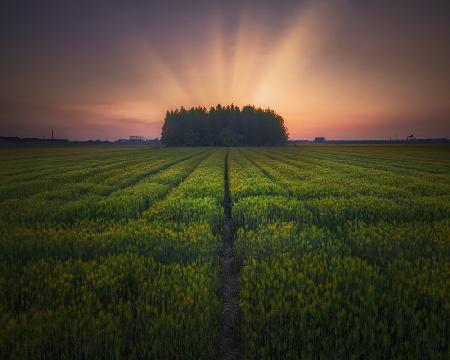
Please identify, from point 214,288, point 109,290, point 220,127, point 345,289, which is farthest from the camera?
point 220,127

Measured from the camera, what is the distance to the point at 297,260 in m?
5.33

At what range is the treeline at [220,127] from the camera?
435ft

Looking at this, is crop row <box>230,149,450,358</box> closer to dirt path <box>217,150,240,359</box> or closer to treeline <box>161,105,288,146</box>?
dirt path <box>217,150,240,359</box>

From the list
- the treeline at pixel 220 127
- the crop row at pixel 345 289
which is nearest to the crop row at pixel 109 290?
the crop row at pixel 345 289

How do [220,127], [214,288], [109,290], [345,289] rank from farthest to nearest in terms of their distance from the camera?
[220,127] < [214,288] < [109,290] < [345,289]

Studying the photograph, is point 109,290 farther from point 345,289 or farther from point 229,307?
point 345,289

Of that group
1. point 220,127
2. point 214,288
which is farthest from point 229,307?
point 220,127

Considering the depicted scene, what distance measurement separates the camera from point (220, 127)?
5448 inches

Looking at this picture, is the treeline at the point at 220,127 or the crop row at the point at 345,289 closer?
the crop row at the point at 345,289

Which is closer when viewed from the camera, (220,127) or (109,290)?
(109,290)

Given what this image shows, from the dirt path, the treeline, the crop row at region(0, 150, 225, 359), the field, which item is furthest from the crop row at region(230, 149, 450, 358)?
the treeline

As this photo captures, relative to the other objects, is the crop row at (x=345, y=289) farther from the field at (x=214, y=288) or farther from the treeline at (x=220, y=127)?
the treeline at (x=220, y=127)

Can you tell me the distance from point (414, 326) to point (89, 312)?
163 inches

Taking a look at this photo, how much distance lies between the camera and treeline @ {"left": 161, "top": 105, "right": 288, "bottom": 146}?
133 meters
